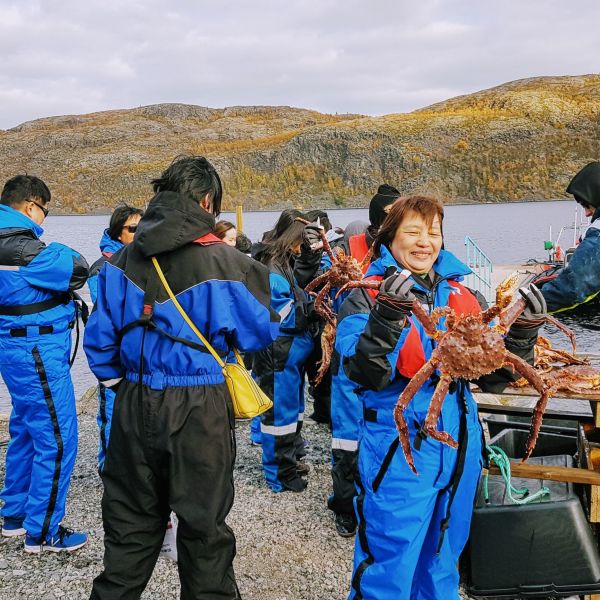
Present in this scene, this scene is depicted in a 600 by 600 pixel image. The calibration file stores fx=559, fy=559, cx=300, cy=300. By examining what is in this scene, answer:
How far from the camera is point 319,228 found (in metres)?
3.49

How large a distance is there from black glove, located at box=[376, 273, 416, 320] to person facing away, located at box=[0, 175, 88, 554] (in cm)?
194

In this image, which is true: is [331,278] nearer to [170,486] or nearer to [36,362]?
[36,362]

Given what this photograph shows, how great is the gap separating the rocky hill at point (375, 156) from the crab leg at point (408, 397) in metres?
35.2

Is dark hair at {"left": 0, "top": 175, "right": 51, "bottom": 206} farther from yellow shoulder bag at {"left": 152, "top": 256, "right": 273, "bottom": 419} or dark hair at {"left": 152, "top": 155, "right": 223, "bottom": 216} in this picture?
yellow shoulder bag at {"left": 152, "top": 256, "right": 273, "bottom": 419}

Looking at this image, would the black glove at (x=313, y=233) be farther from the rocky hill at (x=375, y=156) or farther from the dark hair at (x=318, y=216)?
the rocky hill at (x=375, y=156)

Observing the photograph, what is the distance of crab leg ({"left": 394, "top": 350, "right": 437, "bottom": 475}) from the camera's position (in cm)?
185

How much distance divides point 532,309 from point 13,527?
301 centimetres

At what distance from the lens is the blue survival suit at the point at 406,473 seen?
6.31 feet

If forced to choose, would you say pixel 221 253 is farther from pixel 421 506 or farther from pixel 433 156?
pixel 433 156

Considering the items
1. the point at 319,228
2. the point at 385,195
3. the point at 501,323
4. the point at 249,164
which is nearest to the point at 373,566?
the point at 501,323

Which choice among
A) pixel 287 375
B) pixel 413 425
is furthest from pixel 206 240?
pixel 287 375

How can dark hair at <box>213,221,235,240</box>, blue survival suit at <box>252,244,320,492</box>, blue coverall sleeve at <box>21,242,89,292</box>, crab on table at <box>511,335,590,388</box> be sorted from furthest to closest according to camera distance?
dark hair at <box>213,221,235,240</box>
blue survival suit at <box>252,244,320,492</box>
crab on table at <box>511,335,590,388</box>
blue coverall sleeve at <box>21,242,89,292</box>

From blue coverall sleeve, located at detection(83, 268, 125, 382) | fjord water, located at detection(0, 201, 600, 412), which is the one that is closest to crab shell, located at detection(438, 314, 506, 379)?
blue coverall sleeve, located at detection(83, 268, 125, 382)

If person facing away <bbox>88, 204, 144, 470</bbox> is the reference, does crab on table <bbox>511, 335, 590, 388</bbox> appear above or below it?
below
